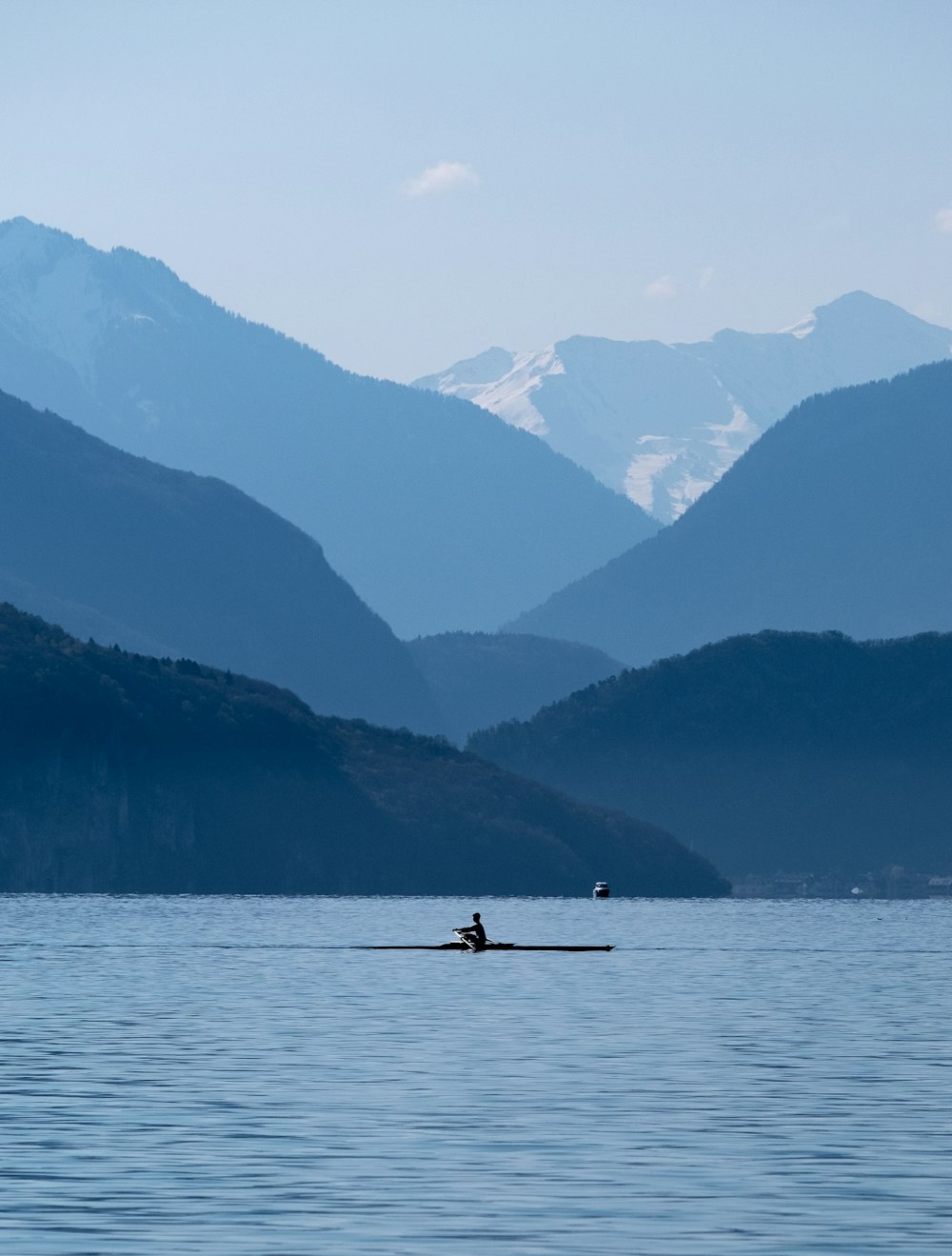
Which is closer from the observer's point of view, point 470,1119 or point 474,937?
point 470,1119

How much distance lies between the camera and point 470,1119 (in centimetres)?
6400

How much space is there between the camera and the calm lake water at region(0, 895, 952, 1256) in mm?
47781

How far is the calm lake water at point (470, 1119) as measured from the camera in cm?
4778

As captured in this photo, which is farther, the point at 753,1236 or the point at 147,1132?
the point at 147,1132

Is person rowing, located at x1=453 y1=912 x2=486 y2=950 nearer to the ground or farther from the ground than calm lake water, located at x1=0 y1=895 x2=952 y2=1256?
farther from the ground

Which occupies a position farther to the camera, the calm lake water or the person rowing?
the person rowing

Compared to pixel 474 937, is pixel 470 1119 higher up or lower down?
lower down

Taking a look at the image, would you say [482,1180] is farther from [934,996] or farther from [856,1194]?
[934,996]

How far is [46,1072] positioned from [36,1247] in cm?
3112

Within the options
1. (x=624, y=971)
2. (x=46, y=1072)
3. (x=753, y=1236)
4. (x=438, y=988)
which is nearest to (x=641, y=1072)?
(x=46, y=1072)

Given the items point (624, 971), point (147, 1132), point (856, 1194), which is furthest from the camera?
point (624, 971)

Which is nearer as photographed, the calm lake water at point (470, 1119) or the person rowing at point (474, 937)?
the calm lake water at point (470, 1119)

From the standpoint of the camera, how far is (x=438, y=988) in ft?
397

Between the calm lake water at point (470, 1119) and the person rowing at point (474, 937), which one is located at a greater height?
the person rowing at point (474, 937)
